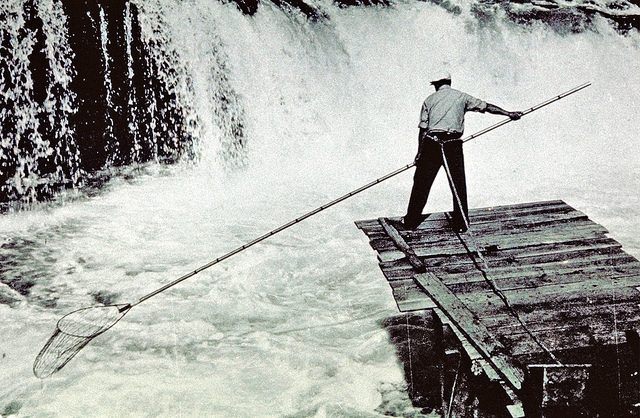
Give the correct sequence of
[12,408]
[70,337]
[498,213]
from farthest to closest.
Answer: [498,213]
[70,337]
[12,408]

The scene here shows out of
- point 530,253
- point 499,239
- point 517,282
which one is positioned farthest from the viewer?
point 499,239

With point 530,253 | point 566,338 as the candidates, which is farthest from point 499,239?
point 566,338

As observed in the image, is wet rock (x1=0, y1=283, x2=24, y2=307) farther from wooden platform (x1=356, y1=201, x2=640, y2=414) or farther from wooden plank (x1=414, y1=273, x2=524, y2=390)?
wooden plank (x1=414, y1=273, x2=524, y2=390)

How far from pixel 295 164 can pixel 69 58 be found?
5.41 metres

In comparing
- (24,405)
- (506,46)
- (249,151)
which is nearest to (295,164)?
(249,151)

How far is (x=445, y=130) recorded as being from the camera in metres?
4.93

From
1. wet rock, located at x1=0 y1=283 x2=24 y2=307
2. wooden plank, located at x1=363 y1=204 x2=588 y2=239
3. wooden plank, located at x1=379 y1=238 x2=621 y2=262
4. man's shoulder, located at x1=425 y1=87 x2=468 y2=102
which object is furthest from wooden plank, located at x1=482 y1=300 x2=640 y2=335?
wet rock, located at x1=0 y1=283 x2=24 y2=307

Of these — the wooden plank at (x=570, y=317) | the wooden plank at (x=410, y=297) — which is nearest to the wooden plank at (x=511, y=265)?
the wooden plank at (x=410, y=297)

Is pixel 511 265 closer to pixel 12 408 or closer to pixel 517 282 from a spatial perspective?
pixel 517 282

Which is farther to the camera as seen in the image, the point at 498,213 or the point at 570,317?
the point at 498,213

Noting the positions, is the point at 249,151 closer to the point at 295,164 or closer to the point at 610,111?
the point at 295,164

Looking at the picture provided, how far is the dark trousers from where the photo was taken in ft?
16.4

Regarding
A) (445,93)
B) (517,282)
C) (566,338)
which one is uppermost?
(445,93)

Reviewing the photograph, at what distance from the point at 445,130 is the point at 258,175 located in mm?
7415
